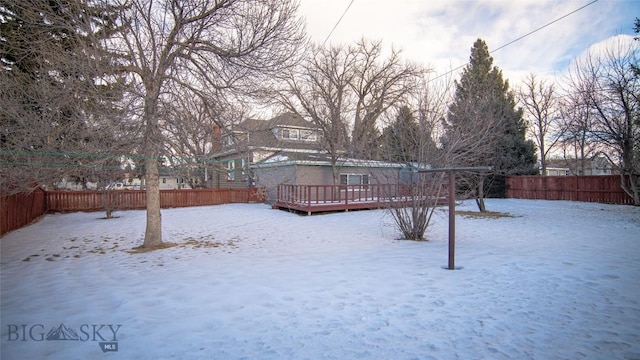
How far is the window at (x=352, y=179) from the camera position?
21.8 m

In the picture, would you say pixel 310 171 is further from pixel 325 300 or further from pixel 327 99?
pixel 325 300

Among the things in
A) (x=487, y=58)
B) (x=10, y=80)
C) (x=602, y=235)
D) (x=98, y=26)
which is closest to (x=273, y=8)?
(x=98, y=26)

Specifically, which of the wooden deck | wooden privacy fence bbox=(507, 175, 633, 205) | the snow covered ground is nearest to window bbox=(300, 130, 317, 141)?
the wooden deck

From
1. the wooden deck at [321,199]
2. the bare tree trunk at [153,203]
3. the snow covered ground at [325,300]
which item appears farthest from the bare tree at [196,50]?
the wooden deck at [321,199]

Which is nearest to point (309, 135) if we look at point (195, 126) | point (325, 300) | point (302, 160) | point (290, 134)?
point (290, 134)

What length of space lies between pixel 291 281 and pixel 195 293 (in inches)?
56.6

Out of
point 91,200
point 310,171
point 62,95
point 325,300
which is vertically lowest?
point 325,300

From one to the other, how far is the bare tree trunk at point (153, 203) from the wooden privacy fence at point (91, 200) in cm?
504

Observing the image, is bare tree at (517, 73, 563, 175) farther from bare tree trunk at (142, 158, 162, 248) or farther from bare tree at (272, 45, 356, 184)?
bare tree trunk at (142, 158, 162, 248)

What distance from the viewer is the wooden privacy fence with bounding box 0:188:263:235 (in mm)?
11153

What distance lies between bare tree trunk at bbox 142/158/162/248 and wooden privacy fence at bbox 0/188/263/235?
198 inches

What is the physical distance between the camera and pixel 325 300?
434 centimetres

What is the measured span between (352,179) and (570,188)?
15032mm

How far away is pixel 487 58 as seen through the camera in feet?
91.2
